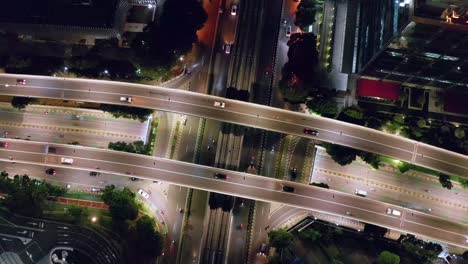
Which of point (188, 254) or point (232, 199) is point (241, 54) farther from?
point (188, 254)

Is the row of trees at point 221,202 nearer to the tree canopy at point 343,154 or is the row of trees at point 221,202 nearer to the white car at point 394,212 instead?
the tree canopy at point 343,154

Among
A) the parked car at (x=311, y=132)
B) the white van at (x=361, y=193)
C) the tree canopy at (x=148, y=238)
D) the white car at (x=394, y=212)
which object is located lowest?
the tree canopy at (x=148, y=238)

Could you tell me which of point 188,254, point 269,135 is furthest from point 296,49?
point 188,254

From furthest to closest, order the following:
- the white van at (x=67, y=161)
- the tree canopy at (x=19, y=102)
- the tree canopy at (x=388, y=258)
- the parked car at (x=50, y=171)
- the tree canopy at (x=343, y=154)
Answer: the tree canopy at (x=19, y=102)
the parked car at (x=50, y=171)
the tree canopy at (x=343, y=154)
the white van at (x=67, y=161)
the tree canopy at (x=388, y=258)

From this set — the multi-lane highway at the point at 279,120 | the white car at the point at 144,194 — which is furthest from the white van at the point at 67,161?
the white car at the point at 144,194

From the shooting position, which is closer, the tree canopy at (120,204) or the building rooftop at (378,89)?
the tree canopy at (120,204)

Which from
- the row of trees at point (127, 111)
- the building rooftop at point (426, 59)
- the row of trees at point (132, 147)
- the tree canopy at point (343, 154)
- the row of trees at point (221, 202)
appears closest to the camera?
the building rooftop at point (426, 59)

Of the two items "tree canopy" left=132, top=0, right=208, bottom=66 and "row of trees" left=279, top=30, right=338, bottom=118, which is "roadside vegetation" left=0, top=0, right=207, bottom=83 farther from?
"row of trees" left=279, top=30, right=338, bottom=118
